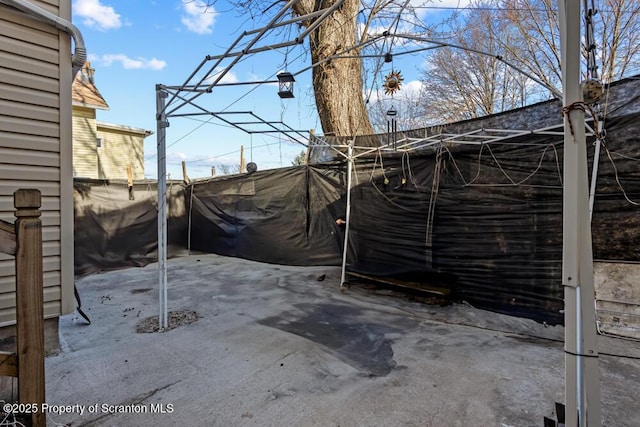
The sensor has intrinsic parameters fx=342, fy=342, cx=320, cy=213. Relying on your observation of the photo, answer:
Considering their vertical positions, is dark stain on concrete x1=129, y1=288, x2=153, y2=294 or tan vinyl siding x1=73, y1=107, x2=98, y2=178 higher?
tan vinyl siding x1=73, y1=107, x2=98, y2=178

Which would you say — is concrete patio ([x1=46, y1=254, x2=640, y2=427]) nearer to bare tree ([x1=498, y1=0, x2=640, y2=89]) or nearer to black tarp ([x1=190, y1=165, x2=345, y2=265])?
black tarp ([x1=190, y1=165, x2=345, y2=265])

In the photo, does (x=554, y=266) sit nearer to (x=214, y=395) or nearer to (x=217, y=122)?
(x=214, y=395)

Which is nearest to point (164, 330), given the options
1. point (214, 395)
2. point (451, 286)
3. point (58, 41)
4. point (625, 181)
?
point (214, 395)

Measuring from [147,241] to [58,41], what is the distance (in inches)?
225

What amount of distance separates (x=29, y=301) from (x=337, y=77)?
221 inches

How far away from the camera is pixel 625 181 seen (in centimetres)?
306

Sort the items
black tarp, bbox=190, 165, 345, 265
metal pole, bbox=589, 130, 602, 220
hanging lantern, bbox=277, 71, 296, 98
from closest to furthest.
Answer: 1. metal pole, bbox=589, 130, 602, 220
2. hanging lantern, bbox=277, 71, 296, 98
3. black tarp, bbox=190, 165, 345, 265

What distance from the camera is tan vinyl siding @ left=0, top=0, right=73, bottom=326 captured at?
7.46 ft

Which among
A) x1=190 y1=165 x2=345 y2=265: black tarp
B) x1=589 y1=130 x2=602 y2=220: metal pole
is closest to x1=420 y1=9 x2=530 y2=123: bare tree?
x1=190 y1=165 x2=345 y2=265: black tarp

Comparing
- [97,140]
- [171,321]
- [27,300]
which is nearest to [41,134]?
[27,300]

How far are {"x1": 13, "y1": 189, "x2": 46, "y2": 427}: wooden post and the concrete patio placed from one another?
57 centimetres

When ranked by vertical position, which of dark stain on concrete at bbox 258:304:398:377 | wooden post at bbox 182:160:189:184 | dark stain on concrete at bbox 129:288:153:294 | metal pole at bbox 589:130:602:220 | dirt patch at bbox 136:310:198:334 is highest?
wooden post at bbox 182:160:189:184

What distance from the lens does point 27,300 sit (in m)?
1.51

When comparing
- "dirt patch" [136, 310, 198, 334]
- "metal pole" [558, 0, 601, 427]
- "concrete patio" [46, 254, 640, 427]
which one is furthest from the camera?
"dirt patch" [136, 310, 198, 334]
